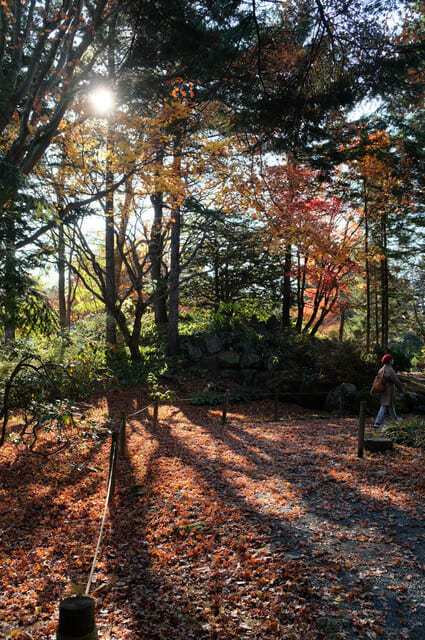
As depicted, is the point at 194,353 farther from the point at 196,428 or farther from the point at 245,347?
the point at 196,428

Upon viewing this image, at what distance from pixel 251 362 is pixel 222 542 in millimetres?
9983

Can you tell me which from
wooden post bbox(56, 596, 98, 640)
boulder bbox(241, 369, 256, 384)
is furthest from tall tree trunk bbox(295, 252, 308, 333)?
wooden post bbox(56, 596, 98, 640)

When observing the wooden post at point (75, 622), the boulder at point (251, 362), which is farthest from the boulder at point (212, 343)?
the wooden post at point (75, 622)

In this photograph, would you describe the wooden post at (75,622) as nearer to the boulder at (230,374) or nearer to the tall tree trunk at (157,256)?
the tall tree trunk at (157,256)

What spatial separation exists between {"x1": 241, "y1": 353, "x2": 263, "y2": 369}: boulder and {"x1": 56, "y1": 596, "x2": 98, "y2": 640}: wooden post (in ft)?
41.1

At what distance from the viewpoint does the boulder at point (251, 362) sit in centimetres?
1426

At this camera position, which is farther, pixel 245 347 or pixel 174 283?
pixel 245 347

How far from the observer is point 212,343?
14766mm

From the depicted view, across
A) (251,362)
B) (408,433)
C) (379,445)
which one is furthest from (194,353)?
(379,445)

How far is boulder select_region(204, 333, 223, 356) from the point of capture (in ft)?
48.2

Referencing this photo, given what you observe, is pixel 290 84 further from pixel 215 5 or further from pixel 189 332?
pixel 189 332

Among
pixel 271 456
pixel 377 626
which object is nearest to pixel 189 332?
pixel 271 456

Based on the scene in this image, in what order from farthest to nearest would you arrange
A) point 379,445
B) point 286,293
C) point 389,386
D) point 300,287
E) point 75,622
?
1. point 300,287
2. point 286,293
3. point 389,386
4. point 379,445
5. point 75,622

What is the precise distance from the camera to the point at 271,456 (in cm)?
759
